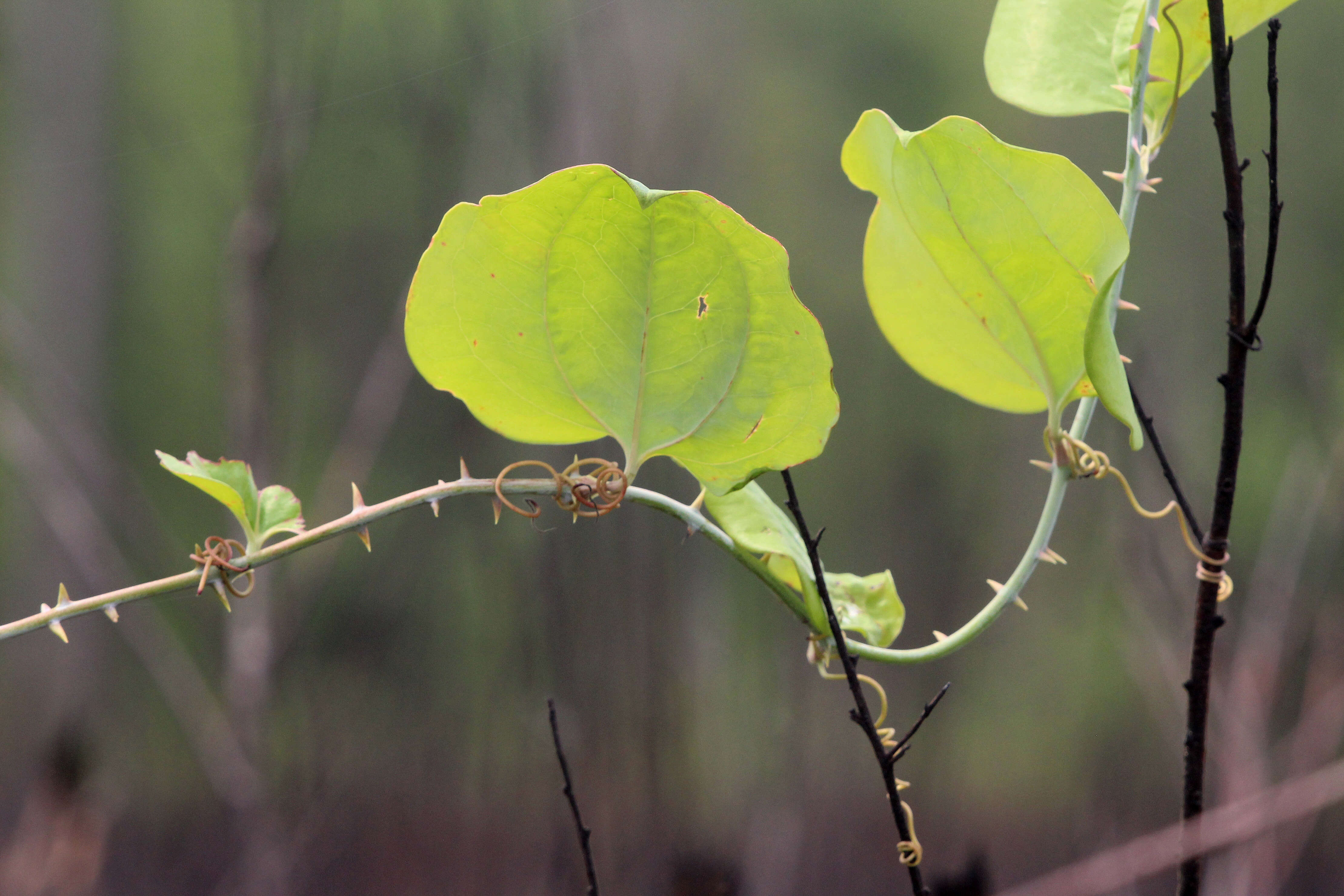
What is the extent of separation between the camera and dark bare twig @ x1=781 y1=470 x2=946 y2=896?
145 mm

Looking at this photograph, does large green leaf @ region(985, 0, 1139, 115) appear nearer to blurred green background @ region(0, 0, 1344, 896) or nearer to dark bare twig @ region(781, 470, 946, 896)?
dark bare twig @ region(781, 470, 946, 896)

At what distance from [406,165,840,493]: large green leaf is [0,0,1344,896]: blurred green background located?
446 millimetres

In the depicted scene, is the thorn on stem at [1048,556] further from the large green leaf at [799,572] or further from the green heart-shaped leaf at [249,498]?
the green heart-shaped leaf at [249,498]

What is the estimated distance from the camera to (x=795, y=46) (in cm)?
60

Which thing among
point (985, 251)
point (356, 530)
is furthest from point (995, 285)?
point (356, 530)

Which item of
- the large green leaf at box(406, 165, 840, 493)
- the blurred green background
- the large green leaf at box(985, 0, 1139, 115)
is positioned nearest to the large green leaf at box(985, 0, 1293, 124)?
the large green leaf at box(985, 0, 1139, 115)

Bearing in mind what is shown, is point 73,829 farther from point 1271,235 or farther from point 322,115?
point 1271,235

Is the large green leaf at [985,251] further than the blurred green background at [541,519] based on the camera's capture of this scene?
No

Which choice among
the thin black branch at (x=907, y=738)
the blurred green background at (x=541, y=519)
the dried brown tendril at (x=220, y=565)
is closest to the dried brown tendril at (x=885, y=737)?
the thin black branch at (x=907, y=738)

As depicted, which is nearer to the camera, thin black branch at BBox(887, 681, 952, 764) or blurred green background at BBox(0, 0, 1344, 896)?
thin black branch at BBox(887, 681, 952, 764)

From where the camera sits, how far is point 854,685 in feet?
0.52

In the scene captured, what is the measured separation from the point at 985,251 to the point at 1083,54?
0.25 ft

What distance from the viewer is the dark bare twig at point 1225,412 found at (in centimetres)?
15

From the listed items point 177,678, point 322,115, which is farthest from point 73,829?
point 322,115
